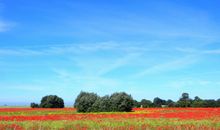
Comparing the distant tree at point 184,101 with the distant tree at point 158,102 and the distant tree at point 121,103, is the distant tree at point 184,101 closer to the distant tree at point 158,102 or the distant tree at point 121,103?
the distant tree at point 158,102

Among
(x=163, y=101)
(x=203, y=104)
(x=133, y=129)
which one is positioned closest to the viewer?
(x=133, y=129)

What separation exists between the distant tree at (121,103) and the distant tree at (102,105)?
43 centimetres

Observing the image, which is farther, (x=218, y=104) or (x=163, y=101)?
(x=163, y=101)

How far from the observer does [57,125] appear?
18250 millimetres

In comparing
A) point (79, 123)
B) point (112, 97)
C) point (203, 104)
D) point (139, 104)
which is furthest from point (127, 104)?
point (79, 123)

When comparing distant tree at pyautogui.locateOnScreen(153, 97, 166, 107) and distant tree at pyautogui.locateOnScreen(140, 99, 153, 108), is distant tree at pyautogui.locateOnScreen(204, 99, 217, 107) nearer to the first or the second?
distant tree at pyautogui.locateOnScreen(140, 99, 153, 108)

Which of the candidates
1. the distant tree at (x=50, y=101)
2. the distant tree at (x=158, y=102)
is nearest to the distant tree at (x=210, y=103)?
the distant tree at (x=158, y=102)

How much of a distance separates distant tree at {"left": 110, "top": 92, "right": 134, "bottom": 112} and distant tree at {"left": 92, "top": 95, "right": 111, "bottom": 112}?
1.41ft

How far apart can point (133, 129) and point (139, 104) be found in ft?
141

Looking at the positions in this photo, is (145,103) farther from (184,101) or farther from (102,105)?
(102,105)

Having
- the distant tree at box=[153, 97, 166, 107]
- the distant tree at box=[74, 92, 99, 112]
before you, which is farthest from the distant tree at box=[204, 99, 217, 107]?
the distant tree at box=[74, 92, 99, 112]

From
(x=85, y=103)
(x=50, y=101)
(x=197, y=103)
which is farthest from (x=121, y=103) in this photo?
(x=50, y=101)

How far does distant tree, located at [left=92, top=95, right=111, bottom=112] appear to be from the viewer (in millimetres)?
42250

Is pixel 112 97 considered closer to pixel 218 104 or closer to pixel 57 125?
pixel 218 104
